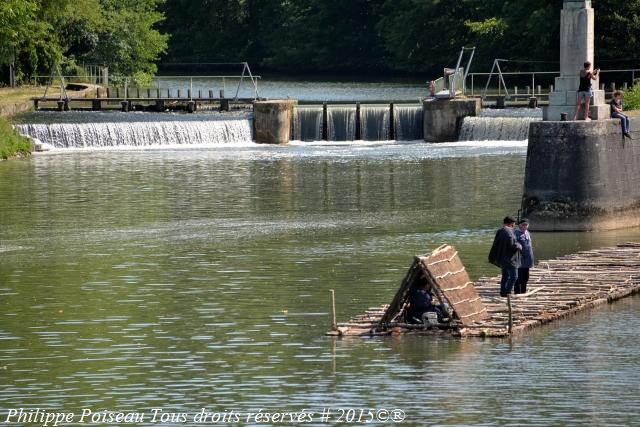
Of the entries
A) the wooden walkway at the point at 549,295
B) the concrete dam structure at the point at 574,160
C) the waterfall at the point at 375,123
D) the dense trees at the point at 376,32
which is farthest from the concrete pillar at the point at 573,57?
the dense trees at the point at 376,32

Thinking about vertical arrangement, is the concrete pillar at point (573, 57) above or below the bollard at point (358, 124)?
above

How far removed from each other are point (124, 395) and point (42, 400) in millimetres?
1110

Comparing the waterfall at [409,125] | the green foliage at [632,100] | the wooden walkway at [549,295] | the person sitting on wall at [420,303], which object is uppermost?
the green foliage at [632,100]

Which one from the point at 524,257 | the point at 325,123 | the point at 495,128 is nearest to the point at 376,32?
the point at 325,123

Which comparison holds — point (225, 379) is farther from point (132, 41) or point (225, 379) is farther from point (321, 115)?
point (132, 41)

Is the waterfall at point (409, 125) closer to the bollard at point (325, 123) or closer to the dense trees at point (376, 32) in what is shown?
the bollard at point (325, 123)

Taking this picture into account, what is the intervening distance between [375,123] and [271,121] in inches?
180

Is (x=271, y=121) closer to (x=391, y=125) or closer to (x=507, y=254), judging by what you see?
(x=391, y=125)

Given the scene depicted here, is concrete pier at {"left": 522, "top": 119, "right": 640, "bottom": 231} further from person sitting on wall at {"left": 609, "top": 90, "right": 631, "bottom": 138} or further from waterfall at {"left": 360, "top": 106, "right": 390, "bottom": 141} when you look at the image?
waterfall at {"left": 360, "top": 106, "right": 390, "bottom": 141}

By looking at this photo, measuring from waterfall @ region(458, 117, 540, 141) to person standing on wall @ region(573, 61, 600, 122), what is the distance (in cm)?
2918

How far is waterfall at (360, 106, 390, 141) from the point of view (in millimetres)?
73188

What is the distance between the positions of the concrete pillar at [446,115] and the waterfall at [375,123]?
2141mm

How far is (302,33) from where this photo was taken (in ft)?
454

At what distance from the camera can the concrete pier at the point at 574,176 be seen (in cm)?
3953
